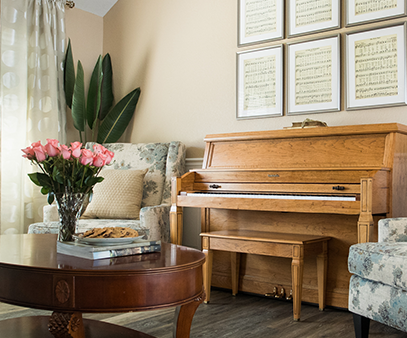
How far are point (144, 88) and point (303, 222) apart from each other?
6.90 ft

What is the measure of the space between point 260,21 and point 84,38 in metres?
1.89

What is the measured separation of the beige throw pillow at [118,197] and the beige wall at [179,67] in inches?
25.7

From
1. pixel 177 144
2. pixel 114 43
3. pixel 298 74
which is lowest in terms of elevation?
pixel 177 144

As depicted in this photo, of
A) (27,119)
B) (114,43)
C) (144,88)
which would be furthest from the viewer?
(114,43)

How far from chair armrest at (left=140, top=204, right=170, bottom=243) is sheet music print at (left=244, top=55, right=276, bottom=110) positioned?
3.41 feet

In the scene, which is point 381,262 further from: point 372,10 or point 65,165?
point 372,10

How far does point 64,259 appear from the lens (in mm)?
1579

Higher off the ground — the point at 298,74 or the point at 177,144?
the point at 298,74

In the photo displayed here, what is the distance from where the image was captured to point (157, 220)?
10.2ft

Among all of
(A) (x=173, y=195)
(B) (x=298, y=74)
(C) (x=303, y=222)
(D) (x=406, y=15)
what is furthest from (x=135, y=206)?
(D) (x=406, y=15)

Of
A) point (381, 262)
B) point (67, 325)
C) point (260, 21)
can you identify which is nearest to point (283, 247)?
point (381, 262)

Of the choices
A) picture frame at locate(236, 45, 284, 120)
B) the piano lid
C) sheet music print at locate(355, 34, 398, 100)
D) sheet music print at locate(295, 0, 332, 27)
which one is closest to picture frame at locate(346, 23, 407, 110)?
sheet music print at locate(355, 34, 398, 100)

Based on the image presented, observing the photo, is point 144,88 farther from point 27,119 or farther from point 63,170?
point 63,170

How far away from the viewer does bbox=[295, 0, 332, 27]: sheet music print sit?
10.2 ft
